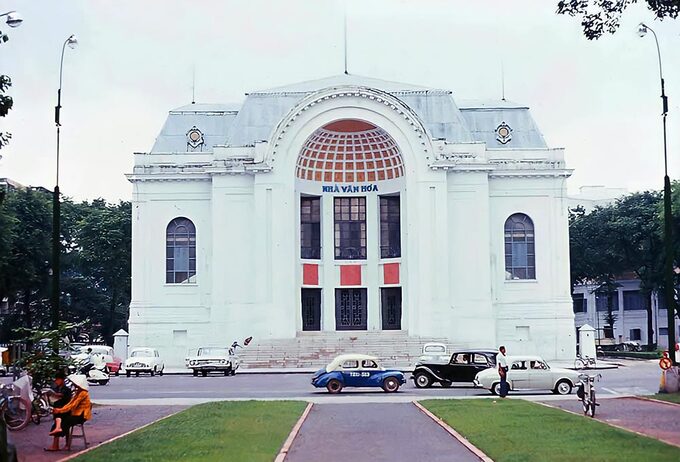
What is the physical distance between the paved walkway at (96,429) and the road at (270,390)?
2.87 m

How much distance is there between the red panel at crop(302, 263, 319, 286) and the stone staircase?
3563 mm

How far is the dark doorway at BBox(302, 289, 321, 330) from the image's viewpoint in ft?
192

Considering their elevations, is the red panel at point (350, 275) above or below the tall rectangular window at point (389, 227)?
below

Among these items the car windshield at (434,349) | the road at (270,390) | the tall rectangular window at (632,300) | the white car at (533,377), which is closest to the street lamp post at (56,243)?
the road at (270,390)

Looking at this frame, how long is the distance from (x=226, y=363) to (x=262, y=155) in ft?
44.4

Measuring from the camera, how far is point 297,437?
1930cm

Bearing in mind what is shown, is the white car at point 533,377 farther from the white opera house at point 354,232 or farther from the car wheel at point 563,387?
the white opera house at point 354,232

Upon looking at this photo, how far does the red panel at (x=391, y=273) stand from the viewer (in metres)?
58.0

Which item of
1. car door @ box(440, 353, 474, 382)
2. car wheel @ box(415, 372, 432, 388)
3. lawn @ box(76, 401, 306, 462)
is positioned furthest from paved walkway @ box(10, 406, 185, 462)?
car door @ box(440, 353, 474, 382)

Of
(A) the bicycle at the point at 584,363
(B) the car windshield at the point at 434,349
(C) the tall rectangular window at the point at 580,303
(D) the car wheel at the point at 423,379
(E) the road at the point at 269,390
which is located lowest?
(A) the bicycle at the point at 584,363

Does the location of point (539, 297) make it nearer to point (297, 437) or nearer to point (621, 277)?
point (621, 277)

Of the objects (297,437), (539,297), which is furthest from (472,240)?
(297,437)

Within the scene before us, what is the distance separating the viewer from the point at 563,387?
32.3 m

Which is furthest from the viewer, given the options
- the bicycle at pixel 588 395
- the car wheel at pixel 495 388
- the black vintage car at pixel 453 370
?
the black vintage car at pixel 453 370
